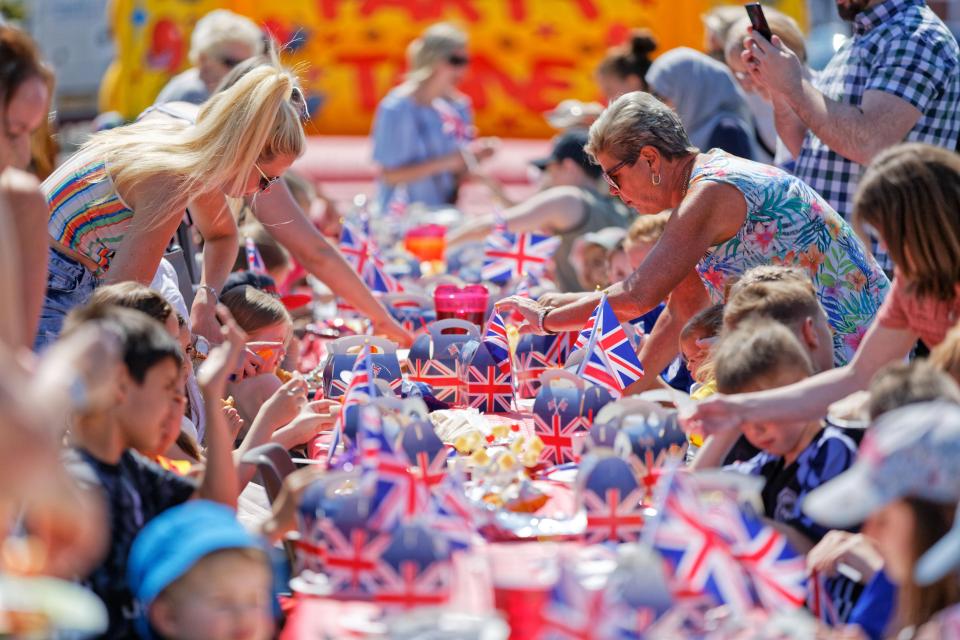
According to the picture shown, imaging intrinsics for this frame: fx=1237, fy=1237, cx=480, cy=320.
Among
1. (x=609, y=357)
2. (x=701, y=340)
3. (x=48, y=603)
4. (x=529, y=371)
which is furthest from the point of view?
(x=529, y=371)

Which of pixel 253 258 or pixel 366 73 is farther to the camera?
pixel 366 73

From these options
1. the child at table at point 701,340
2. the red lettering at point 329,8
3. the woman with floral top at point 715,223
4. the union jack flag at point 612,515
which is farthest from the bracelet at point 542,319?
the red lettering at point 329,8

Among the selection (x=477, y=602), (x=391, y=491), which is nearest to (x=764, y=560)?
(x=477, y=602)

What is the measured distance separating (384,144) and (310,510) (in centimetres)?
535

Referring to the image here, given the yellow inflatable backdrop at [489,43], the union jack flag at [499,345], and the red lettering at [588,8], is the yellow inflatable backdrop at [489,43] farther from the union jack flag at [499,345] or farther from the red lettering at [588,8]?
the union jack flag at [499,345]

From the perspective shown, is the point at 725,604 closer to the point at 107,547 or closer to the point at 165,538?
the point at 165,538

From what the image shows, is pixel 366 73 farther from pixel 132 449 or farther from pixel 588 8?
pixel 132 449

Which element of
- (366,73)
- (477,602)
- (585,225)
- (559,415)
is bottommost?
(366,73)

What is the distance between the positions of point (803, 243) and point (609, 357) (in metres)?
0.60

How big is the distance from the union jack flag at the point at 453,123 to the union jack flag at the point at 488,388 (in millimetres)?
4150

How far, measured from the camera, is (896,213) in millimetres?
2037

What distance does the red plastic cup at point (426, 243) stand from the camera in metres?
5.49

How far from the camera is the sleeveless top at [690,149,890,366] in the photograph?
A: 2.86m

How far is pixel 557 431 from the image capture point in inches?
97.6
